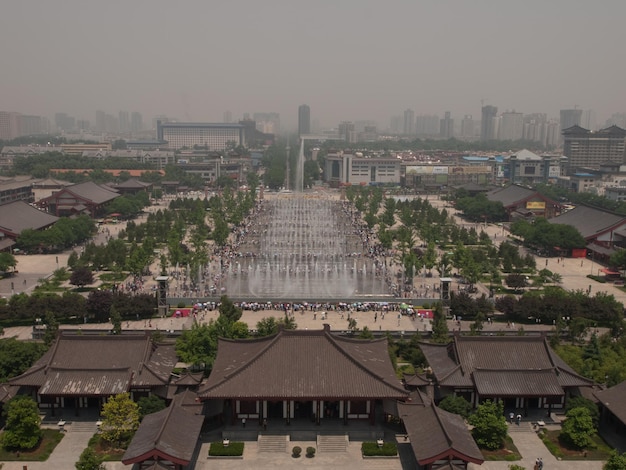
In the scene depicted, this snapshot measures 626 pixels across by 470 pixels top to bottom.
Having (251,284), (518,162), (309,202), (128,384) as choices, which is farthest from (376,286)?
(518,162)

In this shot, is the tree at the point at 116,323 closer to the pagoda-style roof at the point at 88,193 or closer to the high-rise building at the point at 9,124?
the pagoda-style roof at the point at 88,193

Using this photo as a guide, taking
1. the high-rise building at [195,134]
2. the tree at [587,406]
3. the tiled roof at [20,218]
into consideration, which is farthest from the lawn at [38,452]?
the high-rise building at [195,134]

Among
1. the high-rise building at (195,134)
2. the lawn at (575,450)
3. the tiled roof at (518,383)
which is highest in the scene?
the high-rise building at (195,134)

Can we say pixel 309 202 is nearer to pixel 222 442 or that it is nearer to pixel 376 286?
pixel 376 286

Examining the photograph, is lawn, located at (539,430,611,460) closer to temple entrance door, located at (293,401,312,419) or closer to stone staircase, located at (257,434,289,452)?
temple entrance door, located at (293,401,312,419)

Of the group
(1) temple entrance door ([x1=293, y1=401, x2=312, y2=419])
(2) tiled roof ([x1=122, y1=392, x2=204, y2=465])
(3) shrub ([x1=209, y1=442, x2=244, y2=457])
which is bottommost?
(3) shrub ([x1=209, y1=442, x2=244, y2=457])

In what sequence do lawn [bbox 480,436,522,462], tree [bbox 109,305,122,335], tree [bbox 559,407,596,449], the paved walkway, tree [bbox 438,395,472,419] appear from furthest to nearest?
tree [bbox 109,305,122,335]
tree [bbox 438,395,472,419]
tree [bbox 559,407,596,449]
lawn [bbox 480,436,522,462]
the paved walkway

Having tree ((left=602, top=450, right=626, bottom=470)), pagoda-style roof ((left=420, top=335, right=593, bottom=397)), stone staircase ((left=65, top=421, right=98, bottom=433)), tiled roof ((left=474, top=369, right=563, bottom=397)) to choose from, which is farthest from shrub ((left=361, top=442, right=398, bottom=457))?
stone staircase ((left=65, top=421, right=98, bottom=433))
